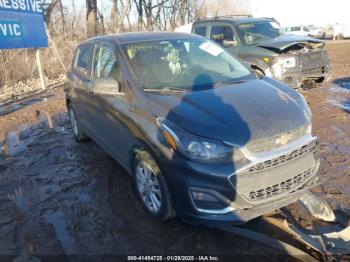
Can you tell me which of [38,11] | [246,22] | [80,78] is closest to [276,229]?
[80,78]

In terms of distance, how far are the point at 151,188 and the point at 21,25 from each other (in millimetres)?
9648

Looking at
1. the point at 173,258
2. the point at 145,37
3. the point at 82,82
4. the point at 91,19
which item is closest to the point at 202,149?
the point at 173,258

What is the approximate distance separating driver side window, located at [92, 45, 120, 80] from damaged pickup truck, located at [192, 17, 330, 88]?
318 centimetres

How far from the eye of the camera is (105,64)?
468 centimetres

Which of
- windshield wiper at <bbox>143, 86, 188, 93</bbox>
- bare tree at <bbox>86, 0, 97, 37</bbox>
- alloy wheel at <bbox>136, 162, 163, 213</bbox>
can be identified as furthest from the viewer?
bare tree at <bbox>86, 0, 97, 37</bbox>

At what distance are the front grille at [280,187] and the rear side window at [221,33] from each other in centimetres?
588

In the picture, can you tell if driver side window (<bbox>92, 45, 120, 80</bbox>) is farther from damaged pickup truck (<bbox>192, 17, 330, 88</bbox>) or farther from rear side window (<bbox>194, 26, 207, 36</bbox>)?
rear side window (<bbox>194, 26, 207, 36</bbox>)

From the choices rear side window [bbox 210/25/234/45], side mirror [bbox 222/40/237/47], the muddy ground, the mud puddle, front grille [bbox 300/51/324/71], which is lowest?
the mud puddle

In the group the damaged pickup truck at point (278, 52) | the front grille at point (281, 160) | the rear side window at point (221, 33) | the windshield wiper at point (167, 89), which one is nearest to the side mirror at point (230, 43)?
the damaged pickup truck at point (278, 52)

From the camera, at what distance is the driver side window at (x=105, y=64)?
4305 mm

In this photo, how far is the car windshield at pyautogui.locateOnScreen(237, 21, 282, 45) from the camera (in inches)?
328

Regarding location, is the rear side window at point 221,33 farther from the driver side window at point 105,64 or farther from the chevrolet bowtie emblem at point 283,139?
the chevrolet bowtie emblem at point 283,139

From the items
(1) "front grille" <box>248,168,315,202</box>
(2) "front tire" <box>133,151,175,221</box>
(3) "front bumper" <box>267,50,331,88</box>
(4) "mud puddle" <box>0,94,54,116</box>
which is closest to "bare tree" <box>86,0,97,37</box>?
(4) "mud puddle" <box>0,94,54,116</box>

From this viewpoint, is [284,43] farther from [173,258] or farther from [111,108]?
[173,258]
